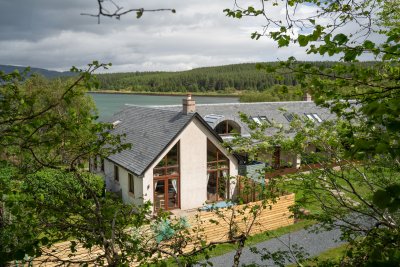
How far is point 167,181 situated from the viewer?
55.0 feet

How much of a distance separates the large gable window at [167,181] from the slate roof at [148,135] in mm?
678

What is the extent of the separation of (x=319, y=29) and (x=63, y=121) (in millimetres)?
2983

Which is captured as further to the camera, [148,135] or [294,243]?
[148,135]

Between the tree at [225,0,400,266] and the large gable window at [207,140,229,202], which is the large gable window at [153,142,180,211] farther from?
the tree at [225,0,400,266]

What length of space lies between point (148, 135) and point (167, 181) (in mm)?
2796

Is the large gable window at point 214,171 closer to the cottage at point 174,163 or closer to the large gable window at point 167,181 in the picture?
the cottage at point 174,163

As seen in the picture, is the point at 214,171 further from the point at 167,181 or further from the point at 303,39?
the point at 303,39

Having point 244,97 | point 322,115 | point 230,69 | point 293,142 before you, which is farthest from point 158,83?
point 293,142

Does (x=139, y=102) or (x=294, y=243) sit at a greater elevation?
(x=139, y=102)

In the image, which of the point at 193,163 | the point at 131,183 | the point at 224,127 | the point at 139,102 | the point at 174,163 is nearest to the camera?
the point at 174,163

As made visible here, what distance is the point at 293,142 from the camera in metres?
6.24

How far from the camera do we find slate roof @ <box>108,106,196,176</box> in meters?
16.3

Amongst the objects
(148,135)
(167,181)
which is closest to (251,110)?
(148,135)

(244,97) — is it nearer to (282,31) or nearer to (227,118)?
(227,118)
